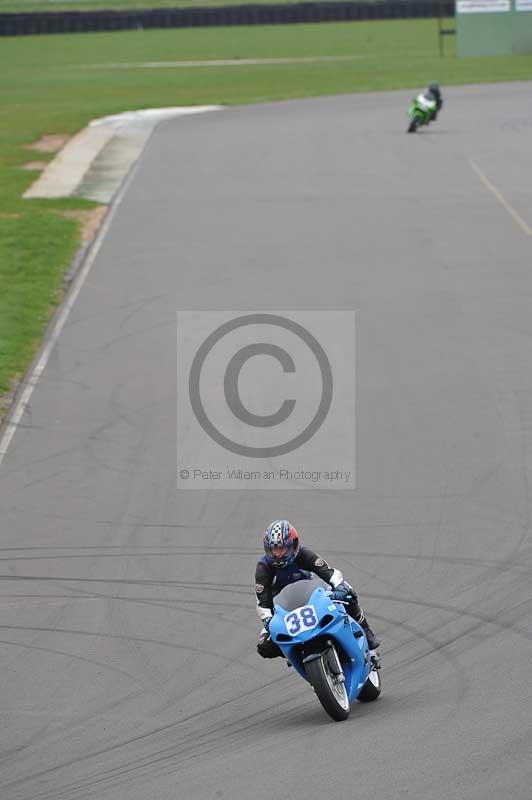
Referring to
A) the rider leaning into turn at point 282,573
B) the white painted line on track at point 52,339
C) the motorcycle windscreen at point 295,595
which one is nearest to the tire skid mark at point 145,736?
the rider leaning into turn at point 282,573

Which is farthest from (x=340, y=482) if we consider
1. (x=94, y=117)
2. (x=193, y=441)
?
(x=94, y=117)

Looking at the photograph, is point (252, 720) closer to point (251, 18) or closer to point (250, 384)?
point (250, 384)

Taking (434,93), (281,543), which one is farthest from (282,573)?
(434,93)

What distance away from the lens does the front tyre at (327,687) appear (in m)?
8.94

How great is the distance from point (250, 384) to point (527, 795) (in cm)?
1126

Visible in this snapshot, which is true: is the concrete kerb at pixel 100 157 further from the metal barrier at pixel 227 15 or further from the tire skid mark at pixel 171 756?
the metal barrier at pixel 227 15

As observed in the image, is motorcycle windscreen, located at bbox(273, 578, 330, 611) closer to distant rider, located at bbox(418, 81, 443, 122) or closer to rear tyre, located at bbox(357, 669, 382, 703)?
rear tyre, located at bbox(357, 669, 382, 703)

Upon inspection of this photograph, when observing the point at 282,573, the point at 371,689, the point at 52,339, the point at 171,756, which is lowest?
the point at 52,339

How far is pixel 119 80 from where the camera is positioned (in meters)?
60.8

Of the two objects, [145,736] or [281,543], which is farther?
[281,543]

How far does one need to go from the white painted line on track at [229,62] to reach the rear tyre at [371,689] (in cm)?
6004

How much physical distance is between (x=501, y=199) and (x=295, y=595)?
2247 cm

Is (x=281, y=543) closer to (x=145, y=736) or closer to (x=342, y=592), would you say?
(x=342, y=592)

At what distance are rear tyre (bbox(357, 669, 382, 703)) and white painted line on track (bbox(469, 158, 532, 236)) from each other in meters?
18.7
